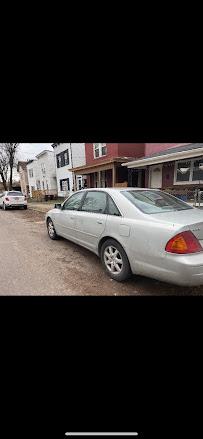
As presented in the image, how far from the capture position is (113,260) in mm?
3355

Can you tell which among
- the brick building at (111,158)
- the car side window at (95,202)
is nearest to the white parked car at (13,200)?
the brick building at (111,158)

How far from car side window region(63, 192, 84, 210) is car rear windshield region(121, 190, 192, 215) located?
1283mm

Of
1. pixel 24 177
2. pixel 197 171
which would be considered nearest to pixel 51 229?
pixel 197 171

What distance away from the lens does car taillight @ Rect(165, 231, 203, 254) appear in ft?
8.04

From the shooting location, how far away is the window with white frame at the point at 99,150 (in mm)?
15611

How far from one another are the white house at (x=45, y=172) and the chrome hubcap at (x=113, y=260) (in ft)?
75.0

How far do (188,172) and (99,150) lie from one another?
23.9 feet

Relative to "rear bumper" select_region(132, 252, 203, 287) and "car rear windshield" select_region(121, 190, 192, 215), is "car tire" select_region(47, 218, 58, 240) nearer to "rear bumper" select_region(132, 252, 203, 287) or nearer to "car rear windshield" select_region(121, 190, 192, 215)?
"car rear windshield" select_region(121, 190, 192, 215)

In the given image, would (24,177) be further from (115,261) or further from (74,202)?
(115,261)

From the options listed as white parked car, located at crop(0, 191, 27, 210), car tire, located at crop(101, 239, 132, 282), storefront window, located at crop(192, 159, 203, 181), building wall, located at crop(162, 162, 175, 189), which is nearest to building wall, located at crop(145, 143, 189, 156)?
building wall, located at crop(162, 162, 175, 189)

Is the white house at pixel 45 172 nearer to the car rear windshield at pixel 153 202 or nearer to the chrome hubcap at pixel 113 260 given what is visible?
the car rear windshield at pixel 153 202
